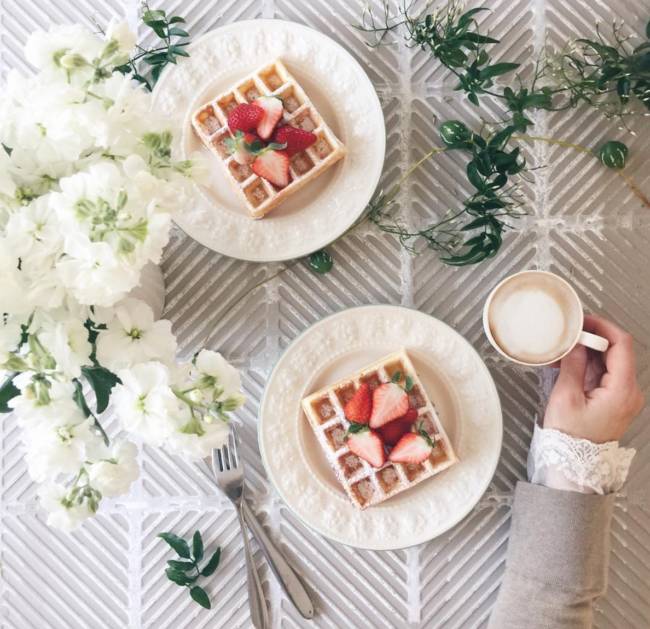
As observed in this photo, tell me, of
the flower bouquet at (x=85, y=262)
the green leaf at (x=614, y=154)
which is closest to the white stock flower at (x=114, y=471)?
the flower bouquet at (x=85, y=262)

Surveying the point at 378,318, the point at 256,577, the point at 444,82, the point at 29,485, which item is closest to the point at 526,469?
the point at 378,318

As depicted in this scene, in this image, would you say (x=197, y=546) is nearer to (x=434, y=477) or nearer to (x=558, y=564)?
(x=434, y=477)

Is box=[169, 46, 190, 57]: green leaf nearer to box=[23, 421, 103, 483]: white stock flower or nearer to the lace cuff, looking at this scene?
box=[23, 421, 103, 483]: white stock flower

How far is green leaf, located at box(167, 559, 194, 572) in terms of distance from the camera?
1.03 m

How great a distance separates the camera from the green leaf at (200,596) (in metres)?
1.03

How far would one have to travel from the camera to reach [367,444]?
0.95 meters

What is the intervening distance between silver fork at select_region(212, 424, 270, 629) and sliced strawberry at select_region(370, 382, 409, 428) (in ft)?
0.67

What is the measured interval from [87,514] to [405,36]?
791 mm

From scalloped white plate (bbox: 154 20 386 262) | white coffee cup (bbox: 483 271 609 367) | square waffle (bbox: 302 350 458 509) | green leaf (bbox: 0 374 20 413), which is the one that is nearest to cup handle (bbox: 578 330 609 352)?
white coffee cup (bbox: 483 271 609 367)

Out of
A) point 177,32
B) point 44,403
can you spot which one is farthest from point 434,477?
point 177,32

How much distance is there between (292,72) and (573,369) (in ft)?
1.84

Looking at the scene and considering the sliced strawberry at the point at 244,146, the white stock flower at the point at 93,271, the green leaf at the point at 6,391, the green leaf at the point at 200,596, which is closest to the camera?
the white stock flower at the point at 93,271

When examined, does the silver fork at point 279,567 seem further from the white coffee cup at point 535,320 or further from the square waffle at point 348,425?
the white coffee cup at point 535,320

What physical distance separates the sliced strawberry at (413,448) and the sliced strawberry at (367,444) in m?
0.02
